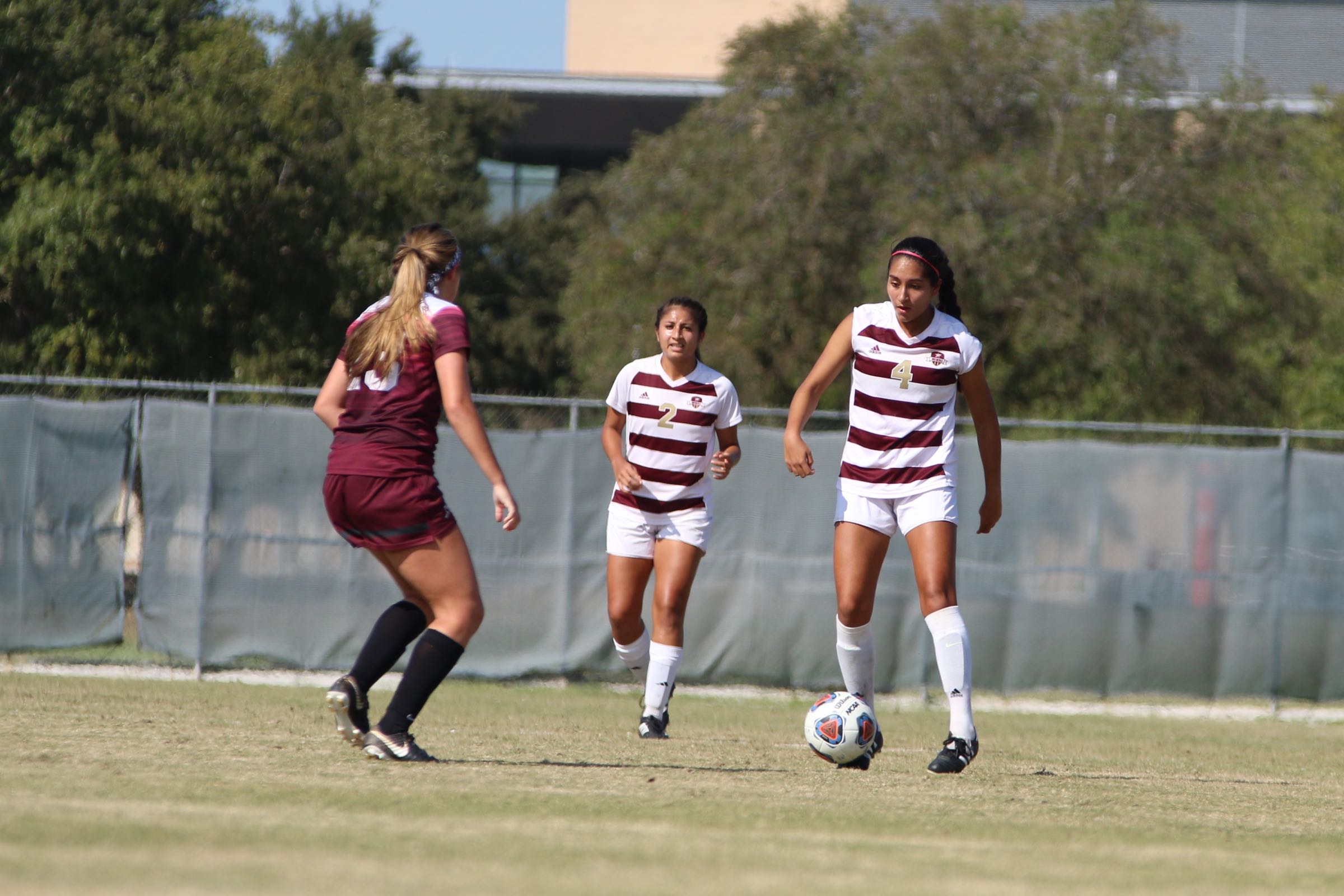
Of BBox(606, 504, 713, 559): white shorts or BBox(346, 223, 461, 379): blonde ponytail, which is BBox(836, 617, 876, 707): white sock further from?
BBox(346, 223, 461, 379): blonde ponytail

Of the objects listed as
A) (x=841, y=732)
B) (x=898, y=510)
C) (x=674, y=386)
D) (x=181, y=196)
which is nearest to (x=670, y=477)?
(x=674, y=386)

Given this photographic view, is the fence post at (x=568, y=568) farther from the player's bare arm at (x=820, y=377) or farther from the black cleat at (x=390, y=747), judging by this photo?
the black cleat at (x=390, y=747)

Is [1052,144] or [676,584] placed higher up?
[1052,144]

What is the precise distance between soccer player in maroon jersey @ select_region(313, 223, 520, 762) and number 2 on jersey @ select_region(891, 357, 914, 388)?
1631mm

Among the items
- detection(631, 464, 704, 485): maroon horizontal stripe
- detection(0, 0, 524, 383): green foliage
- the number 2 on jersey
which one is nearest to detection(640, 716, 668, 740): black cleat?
detection(631, 464, 704, 485): maroon horizontal stripe

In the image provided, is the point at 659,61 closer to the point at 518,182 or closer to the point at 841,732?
the point at 518,182

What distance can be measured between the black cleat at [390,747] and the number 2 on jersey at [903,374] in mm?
2229

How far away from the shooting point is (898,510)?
6277 millimetres

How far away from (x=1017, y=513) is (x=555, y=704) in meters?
3.74

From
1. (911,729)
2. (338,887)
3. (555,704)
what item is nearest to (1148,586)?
(911,729)

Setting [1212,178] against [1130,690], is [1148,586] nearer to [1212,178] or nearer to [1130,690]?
[1130,690]

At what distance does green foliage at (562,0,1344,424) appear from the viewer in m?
21.8

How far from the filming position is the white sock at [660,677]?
7477 mm

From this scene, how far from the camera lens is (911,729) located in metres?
9.27
